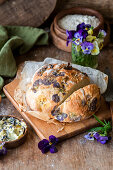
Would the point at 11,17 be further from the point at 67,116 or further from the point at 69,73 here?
the point at 67,116

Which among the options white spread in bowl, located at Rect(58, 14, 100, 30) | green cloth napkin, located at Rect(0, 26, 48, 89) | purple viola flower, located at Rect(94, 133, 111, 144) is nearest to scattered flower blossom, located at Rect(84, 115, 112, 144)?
purple viola flower, located at Rect(94, 133, 111, 144)

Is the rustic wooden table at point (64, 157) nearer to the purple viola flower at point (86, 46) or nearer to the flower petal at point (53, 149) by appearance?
the flower petal at point (53, 149)

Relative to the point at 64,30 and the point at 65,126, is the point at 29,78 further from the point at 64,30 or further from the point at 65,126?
the point at 64,30

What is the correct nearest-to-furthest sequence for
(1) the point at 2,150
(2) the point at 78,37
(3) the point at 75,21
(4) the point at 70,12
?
(1) the point at 2,150 < (2) the point at 78,37 < (3) the point at 75,21 < (4) the point at 70,12

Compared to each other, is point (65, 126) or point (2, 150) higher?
point (2, 150)

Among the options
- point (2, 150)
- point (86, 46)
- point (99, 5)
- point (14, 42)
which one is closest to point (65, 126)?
point (2, 150)

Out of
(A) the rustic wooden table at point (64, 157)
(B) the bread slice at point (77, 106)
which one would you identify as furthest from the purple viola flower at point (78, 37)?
(A) the rustic wooden table at point (64, 157)

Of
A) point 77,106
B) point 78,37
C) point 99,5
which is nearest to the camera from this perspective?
point 77,106

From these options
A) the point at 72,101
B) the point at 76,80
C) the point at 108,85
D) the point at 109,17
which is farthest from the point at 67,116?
the point at 109,17
